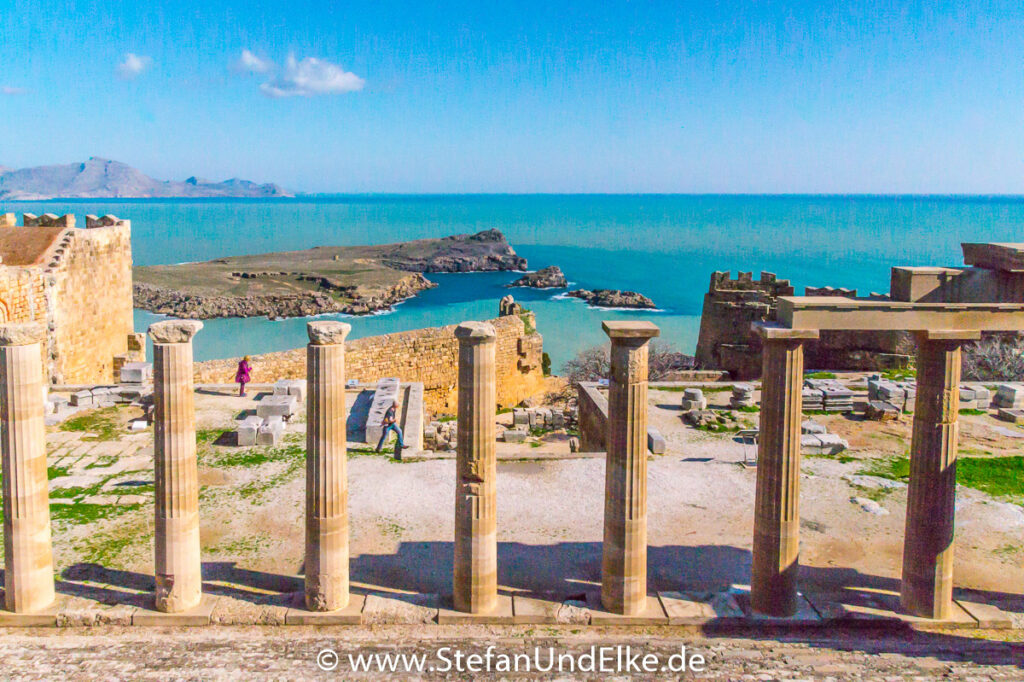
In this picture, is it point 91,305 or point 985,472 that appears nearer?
point 985,472

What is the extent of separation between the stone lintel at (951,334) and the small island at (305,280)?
5214 cm

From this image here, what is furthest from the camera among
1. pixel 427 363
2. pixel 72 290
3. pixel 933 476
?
pixel 427 363

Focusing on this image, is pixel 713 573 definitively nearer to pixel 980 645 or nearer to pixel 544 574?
pixel 544 574

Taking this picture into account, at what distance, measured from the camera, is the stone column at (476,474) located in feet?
27.1

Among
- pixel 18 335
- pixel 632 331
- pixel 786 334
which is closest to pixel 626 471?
pixel 632 331

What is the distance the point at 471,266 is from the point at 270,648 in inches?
3341

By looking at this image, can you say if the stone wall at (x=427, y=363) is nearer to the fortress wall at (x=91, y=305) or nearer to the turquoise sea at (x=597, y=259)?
the fortress wall at (x=91, y=305)

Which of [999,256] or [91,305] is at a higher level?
[999,256]

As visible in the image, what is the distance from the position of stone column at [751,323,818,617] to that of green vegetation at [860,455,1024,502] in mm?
6309

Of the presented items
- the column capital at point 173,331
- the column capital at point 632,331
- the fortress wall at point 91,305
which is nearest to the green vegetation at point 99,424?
the fortress wall at point 91,305

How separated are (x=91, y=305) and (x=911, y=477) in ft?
Result: 70.0

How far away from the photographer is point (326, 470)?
8516 millimetres

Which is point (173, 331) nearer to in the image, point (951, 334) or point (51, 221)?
point (951, 334)

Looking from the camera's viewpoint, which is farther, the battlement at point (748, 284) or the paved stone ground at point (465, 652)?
the battlement at point (748, 284)
